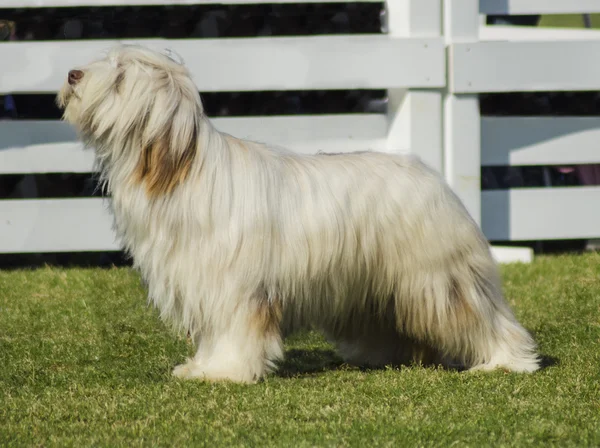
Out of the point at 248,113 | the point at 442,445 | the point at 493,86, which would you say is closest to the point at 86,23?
the point at 248,113

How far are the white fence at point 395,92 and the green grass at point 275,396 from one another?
1.61m

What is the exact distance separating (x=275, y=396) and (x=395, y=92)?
13.4ft

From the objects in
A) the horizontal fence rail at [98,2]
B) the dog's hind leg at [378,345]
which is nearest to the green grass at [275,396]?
the dog's hind leg at [378,345]

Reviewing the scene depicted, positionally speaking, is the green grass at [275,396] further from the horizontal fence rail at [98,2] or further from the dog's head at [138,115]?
the horizontal fence rail at [98,2]

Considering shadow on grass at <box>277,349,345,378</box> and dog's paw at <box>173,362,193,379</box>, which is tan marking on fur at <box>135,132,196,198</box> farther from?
shadow on grass at <box>277,349,345,378</box>

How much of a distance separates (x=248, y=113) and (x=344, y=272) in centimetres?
422

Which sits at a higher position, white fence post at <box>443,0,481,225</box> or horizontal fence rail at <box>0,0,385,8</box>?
horizontal fence rail at <box>0,0,385,8</box>

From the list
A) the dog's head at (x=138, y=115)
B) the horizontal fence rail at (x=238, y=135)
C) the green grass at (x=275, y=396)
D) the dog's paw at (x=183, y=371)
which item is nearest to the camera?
the green grass at (x=275, y=396)

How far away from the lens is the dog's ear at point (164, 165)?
172 inches

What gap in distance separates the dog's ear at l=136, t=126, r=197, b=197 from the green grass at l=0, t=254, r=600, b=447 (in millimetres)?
860

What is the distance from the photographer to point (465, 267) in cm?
472

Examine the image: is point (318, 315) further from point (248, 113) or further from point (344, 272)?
point (248, 113)

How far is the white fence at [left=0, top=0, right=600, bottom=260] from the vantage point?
754 centimetres

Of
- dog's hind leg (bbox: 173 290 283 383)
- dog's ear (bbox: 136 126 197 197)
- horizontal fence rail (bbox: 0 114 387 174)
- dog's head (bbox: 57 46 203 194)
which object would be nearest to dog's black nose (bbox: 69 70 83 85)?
dog's head (bbox: 57 46 203 194)
